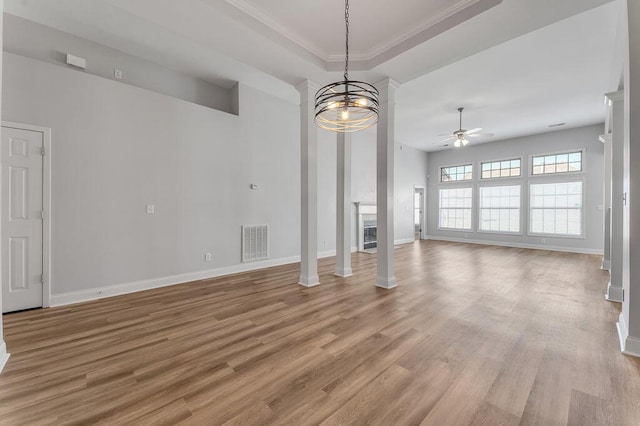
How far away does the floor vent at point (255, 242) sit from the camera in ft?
16.3

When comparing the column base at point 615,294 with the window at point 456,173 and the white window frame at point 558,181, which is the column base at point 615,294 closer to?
the white window frame at point 558,181

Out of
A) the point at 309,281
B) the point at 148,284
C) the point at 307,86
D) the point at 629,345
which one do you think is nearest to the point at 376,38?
the point at 307,86

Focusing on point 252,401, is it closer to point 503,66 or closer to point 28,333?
point 28,333

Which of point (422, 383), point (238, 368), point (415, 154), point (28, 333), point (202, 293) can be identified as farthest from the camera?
point (415, 154)

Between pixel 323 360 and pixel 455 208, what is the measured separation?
364 inches

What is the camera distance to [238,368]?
195 centimetres

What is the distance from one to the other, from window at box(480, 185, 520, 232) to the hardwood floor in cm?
544

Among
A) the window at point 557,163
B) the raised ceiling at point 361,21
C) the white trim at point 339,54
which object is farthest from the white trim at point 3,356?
the window at point 557,163

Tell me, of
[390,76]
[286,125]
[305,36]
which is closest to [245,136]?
[286,125]

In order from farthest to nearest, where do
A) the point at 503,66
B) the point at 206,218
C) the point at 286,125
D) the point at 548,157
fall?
the point at 548,157, the point at 286,125, the point at 206,218, the point at 503,66

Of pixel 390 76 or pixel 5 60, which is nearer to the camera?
pixel 5 60

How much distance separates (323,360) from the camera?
2053 mm

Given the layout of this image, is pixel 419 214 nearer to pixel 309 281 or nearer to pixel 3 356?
pixel 309 281

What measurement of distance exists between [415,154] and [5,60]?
9.96 meters
